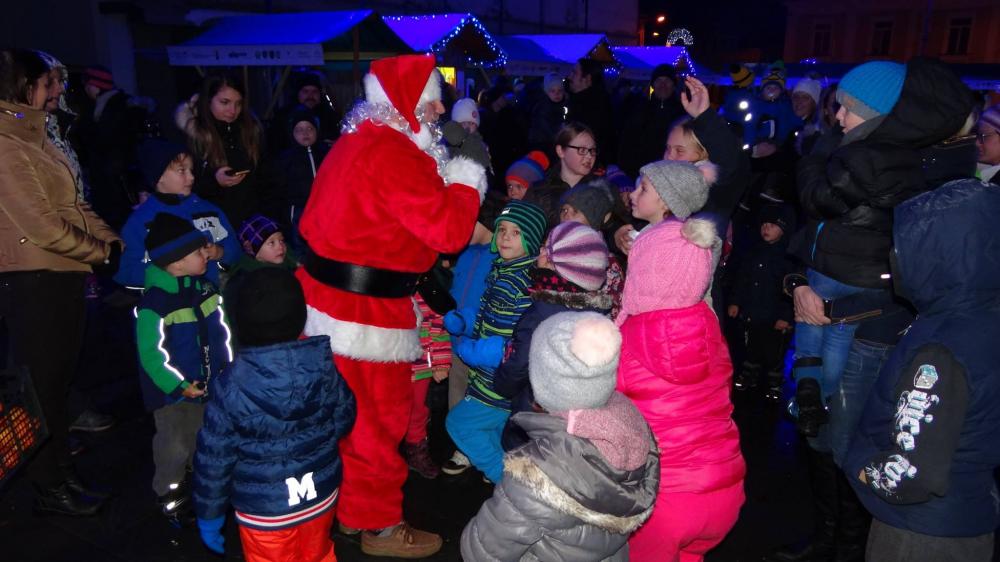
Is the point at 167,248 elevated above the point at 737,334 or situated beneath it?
elevated above

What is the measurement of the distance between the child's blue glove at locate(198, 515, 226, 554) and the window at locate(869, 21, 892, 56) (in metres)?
45.6

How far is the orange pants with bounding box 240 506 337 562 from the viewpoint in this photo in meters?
2.60

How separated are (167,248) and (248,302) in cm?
111

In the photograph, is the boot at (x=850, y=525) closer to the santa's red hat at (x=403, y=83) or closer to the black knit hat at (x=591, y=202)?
the black knit hat at (x=591, y=202)

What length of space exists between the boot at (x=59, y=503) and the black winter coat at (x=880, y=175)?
3.85 metres

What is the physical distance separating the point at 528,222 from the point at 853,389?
167cm

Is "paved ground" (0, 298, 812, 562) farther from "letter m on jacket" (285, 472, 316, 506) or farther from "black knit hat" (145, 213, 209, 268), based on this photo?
"black knit hat" (145, 213, 209, 268)

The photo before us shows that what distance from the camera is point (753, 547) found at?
350 centimetres

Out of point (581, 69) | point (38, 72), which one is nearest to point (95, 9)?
point (581, 69)

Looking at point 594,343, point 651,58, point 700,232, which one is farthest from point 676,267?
point 651,58

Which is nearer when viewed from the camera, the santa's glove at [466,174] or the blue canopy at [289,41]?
the santa's glove at [466,174]

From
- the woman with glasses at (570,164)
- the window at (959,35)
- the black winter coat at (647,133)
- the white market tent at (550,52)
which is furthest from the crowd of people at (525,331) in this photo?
the window at (959,35)

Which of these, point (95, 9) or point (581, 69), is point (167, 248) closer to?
point (581, 69)

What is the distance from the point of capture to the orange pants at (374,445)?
121 inches
